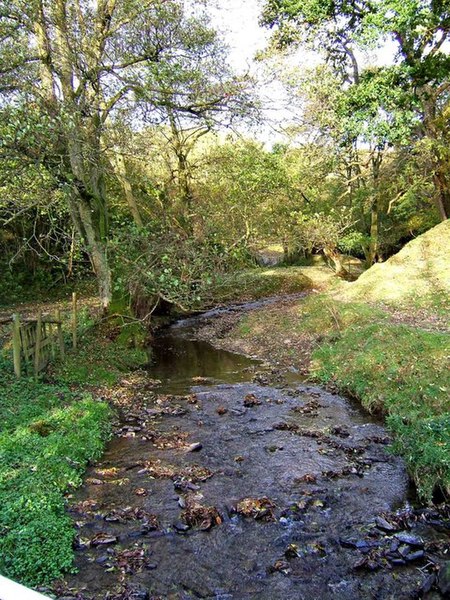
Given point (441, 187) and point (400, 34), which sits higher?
point (400, 34)

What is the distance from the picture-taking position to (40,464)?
850 cm

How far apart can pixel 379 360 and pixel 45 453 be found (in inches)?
379

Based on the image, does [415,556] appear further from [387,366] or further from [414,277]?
[414,277]

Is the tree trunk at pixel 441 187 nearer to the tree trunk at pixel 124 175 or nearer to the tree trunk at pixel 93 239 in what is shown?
the tree trunk at pixel 124 175

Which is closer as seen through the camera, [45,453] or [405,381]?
[45,453]

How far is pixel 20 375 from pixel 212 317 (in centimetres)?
1664

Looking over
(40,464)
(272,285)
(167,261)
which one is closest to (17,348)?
(40,464)

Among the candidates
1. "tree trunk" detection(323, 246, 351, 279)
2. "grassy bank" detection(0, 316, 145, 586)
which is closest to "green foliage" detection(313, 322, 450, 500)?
"grassy bank" detection(0, 316, 145, 586)

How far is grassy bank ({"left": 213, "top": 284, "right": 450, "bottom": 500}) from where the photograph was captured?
8.73m

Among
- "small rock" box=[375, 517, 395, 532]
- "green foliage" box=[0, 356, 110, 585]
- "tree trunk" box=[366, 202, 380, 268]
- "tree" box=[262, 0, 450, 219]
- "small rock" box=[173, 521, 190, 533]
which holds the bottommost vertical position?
"small rock" box=[375, 517, 395, 532]

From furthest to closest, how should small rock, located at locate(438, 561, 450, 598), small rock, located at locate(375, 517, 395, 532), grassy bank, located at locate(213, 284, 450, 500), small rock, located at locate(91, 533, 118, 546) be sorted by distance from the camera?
grassy bank, located at locate(213, 284, 450, 500), small rock, located at locate(375, 517, 395, 532), small rock, located at locate(91, 533, 118, 546), small rock, located at locate(438, 561, 450, 598)

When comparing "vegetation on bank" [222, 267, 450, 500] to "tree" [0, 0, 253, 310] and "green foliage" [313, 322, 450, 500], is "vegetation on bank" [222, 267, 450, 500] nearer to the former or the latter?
"green foliage" [313, 322, 450, 500]

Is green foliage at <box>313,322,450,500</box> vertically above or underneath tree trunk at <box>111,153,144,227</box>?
underneath

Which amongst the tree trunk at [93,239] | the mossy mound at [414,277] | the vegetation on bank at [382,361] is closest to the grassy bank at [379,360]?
the vegetation on bank at [382,361]
